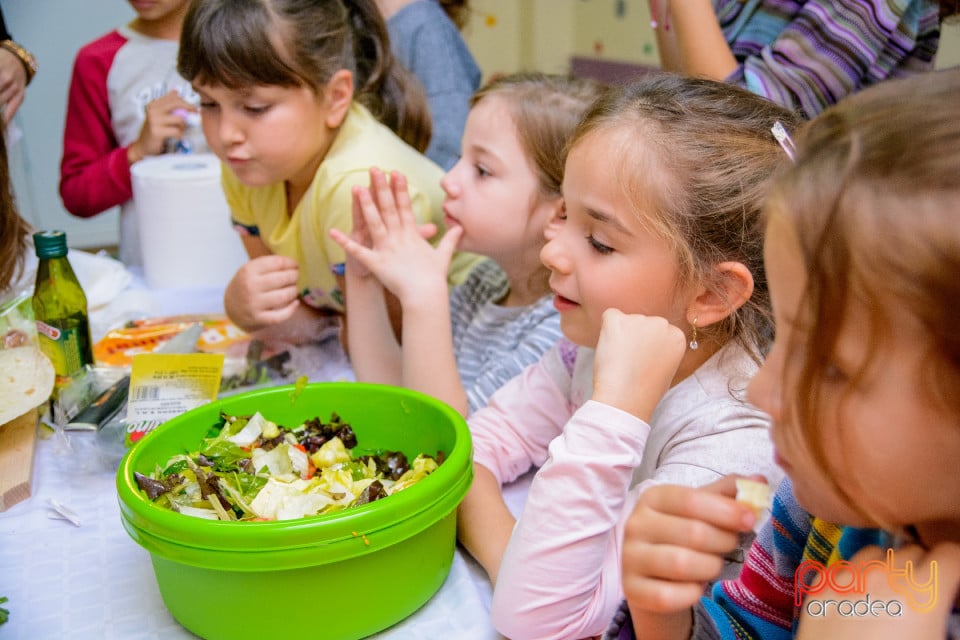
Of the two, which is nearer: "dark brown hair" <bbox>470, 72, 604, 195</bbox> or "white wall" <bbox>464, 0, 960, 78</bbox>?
"dark brown hair" <bbox>470, 72, 604, 195</bbox>

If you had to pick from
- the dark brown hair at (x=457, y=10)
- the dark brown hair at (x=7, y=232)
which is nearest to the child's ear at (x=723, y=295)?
the dark brown hair at (x=7, y=232)

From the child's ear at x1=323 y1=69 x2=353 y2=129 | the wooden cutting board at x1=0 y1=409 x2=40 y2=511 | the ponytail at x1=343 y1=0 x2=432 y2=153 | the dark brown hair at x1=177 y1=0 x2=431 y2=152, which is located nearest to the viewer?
the wooden cutting board at x1=0 y1=409 x2=40 y2=511

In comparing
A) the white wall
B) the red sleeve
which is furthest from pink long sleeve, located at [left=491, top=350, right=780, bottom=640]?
the white wall

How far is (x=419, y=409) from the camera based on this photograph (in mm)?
938

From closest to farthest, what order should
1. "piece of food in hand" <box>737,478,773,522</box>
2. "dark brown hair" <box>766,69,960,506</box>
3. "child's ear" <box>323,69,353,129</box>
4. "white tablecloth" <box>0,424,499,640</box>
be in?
"dark brown hair" <box>766,69,960,506</box>
"piece of food in hand" <box>737,478,773,522</box>
"white tablecloth" <box>0,424,499,640</box>
"child's ear" <box>323,69,353,129</box>

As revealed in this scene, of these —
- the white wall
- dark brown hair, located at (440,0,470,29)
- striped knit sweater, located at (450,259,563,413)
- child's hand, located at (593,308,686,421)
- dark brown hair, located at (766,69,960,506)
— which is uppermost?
dark brown hair, located at (766,69,960,506)

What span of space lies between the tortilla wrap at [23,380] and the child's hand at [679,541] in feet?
2.68

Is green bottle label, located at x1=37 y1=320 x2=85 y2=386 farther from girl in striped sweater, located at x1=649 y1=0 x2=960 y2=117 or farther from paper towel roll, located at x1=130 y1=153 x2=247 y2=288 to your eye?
girl in striped sweater, located at x1=649 y1=0 x2=960 y2=117

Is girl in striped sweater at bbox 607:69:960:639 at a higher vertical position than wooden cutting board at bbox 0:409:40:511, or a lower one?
higher

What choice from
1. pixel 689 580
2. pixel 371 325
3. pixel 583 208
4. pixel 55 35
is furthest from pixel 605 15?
pixel 689 580

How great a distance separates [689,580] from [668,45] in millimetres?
1152

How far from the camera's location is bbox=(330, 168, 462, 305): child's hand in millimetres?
1136

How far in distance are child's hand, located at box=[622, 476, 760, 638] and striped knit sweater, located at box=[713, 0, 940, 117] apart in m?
0.83

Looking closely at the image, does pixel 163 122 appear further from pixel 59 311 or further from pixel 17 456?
pixel 17 456
